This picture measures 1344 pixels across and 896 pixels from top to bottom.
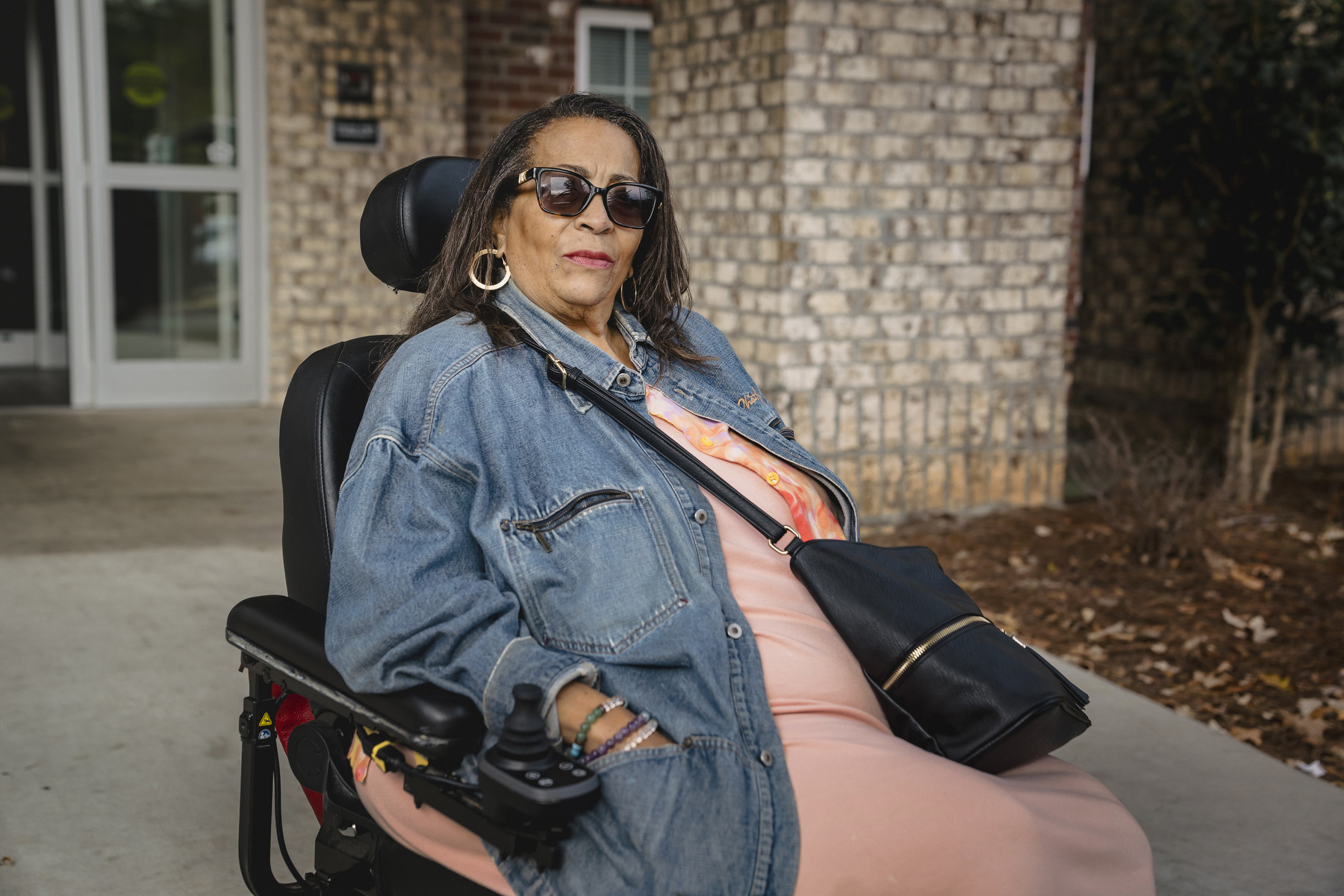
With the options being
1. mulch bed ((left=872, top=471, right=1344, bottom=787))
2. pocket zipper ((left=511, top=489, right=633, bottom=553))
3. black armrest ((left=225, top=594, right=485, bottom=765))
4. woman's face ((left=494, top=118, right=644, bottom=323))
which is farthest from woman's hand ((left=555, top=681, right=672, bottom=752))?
mulch bed ((left=872, top=471, right=1344, bottom=787))

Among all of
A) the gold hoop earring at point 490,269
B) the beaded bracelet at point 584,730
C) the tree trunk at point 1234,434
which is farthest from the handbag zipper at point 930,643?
the tree trunk at point 1234,434

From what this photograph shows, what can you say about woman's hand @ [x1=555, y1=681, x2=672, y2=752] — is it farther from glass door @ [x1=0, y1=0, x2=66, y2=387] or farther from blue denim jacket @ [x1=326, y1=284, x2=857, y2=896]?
glass door @ [x1=0, y1=0, x2=66, y2=387]

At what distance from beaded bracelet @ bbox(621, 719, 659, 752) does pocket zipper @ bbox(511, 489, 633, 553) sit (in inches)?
11.4

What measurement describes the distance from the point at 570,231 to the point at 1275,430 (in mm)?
5257

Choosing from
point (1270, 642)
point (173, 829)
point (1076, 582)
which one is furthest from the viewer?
point (1076, 582)

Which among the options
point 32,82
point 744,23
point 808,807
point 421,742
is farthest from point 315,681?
point 32,82

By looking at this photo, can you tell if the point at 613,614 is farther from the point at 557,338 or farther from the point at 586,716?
the point at 557,338

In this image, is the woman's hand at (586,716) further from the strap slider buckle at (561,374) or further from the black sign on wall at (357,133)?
the black sign on wall at (357,133)

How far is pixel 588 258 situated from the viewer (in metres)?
2.04

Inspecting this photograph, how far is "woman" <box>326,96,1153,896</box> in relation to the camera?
59.8 inches

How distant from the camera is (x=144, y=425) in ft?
24.7

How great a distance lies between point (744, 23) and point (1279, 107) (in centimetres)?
255

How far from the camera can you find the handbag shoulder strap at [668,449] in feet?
6.17

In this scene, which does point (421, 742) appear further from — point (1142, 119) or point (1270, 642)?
point (1142, 119)
